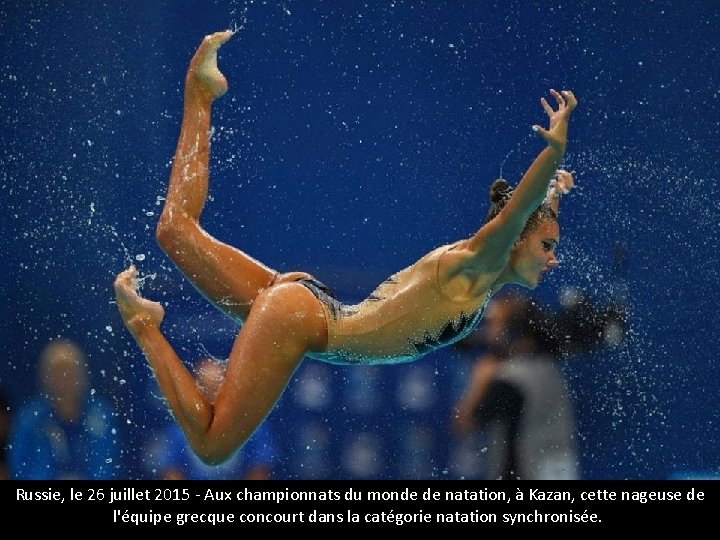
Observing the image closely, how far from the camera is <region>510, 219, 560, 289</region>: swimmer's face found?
3912 mm

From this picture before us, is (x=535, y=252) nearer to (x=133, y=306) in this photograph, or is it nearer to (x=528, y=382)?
(x=133, y=306)

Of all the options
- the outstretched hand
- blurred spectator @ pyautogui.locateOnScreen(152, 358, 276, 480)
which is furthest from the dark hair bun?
blurred spectator @ pyautogui.locateOnScreen(152, 358, 276, 480)

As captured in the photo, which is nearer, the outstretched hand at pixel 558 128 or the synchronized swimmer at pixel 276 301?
the outstretched hand at pixel 558 128

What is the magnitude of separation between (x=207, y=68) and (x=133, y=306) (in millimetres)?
946

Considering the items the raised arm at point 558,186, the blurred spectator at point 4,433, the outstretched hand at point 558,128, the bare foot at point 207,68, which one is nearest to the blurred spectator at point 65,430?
the blurred spectator at point 4,433

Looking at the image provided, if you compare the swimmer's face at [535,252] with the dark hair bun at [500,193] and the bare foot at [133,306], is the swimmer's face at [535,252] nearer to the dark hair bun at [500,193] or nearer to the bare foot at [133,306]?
the dark hair bun at [500,193]

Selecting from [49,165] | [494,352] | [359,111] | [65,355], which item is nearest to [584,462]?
[494,352]

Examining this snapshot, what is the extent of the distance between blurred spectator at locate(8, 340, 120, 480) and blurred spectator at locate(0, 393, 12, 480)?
3 centimetres

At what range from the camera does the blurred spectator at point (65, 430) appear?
5566mm

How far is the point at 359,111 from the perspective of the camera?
19.0 feet

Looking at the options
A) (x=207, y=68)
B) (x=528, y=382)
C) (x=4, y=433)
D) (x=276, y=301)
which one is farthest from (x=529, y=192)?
(x=4, y=433)

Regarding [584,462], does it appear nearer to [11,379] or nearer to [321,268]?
[321,268]
